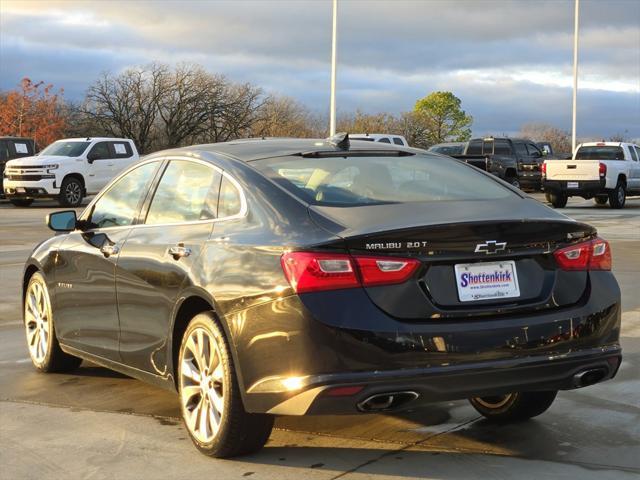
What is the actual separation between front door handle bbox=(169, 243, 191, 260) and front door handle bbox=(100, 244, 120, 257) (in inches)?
27.7

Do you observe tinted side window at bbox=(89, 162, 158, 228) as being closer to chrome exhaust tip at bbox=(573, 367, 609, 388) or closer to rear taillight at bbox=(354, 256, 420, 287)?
rear taillight at bbox=(354, 256, 420, 287)

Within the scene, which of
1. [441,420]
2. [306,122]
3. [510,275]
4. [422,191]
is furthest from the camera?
[306,122]

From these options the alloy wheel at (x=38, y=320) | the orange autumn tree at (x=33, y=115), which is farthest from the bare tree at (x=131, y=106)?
the alloy wheel at (x=38, y=320)

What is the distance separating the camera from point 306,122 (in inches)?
2776

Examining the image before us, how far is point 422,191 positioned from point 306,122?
6617 centimetres

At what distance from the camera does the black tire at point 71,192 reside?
27.0 meters

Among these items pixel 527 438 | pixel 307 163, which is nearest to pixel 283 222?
pixel 307 163

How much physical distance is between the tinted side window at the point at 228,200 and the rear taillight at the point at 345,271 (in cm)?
75

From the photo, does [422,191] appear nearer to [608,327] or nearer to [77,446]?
[608,327]

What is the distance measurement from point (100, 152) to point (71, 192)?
1492 millimetres

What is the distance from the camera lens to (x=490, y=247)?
4.27 metres

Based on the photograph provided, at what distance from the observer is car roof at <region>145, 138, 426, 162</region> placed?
5.09m

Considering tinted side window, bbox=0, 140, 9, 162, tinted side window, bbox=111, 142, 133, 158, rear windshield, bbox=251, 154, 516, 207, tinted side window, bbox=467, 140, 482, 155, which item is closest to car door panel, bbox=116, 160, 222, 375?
rear windshield, bbox=251, 154, 516, 207

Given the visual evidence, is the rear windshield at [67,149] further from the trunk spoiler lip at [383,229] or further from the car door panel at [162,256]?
the trunk spoiler lip at [383,229]
